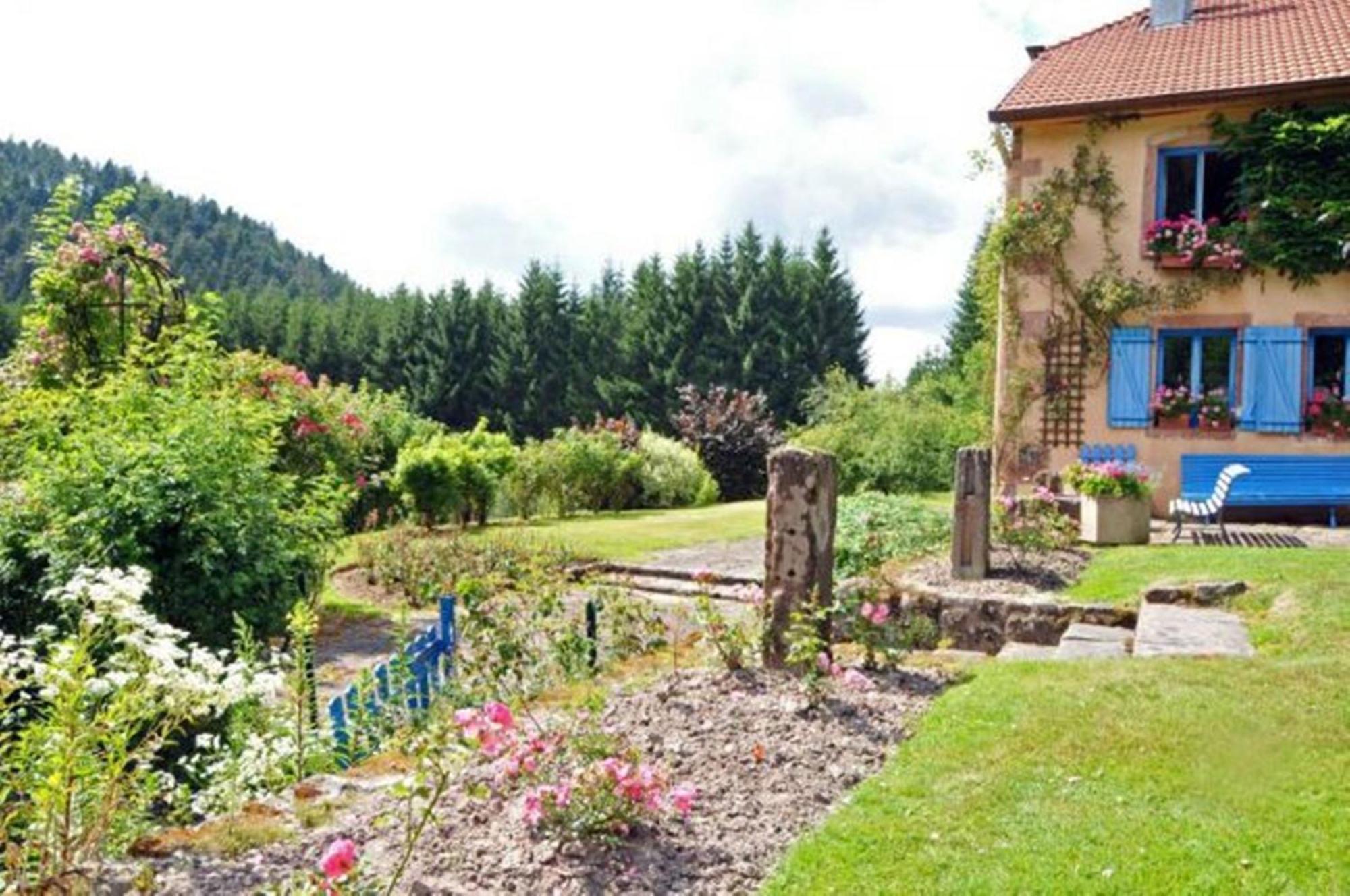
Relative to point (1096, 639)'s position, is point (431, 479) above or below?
above

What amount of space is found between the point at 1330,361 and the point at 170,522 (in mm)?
14022

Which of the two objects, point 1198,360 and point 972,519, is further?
point 1198,360

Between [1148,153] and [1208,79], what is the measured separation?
3.81 ft

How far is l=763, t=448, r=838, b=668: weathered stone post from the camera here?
5.96 m

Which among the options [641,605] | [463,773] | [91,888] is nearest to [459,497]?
[641,605]

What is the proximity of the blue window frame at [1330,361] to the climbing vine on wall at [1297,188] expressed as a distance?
31.6 inches

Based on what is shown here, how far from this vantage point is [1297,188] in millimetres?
13898

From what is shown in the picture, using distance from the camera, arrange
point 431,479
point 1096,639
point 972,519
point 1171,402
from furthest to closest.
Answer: point 431,479
point 1171,402
point 972,519
point 1096,639

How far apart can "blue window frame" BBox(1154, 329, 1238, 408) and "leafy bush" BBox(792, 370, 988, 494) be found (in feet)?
18.4

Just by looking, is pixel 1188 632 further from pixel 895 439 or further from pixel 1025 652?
pixel 895 439

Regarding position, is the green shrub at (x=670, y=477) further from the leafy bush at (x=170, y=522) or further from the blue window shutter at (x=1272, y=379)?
the leafy bush at (x=170, y=522)

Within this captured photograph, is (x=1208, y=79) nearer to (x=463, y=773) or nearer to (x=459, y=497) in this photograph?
(x=459, y=497)

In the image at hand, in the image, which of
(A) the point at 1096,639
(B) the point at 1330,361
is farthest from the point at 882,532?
(B) the point at 1330,361

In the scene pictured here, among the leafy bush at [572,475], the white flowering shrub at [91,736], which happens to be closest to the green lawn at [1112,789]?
the white flowering shrub at [91,736]
